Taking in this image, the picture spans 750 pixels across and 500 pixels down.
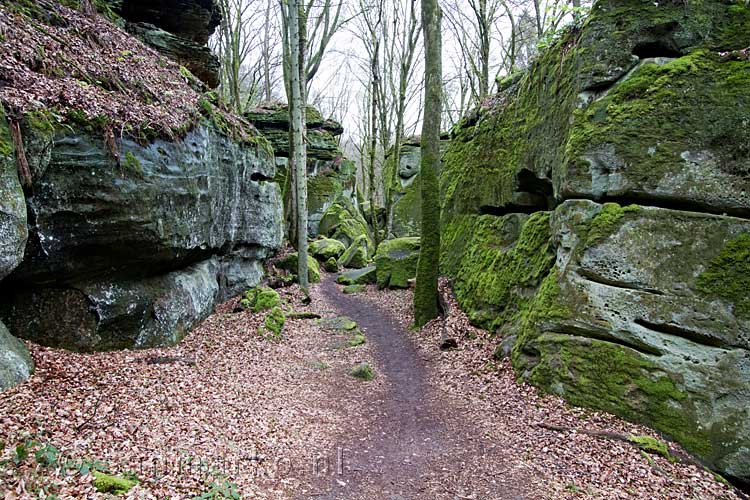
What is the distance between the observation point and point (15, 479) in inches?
134

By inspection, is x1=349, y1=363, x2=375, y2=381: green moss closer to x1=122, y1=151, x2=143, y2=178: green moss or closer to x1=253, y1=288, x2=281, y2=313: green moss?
x1=253, y1=288, x2=281, y2=313: green moss

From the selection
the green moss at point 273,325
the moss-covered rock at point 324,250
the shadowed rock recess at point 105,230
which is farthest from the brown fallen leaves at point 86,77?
the moss-covered rock at point 324,250

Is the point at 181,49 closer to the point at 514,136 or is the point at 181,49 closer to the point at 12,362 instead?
the point at 514,136

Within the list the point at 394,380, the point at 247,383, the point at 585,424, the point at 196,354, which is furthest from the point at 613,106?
the point at 196,354

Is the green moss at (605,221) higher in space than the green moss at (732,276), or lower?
higher

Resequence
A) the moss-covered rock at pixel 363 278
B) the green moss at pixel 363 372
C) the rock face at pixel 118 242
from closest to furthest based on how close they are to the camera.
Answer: the rock face at pixel 118 242 < the green moss at pixel 363 372 < the moss-covered rock at pixel 363 278

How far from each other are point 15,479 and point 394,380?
236 inches

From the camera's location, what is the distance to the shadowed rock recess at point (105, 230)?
17.3 feet

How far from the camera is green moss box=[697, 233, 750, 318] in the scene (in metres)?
5.95

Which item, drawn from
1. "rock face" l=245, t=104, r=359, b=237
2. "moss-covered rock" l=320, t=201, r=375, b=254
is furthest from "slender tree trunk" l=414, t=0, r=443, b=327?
"rock face" l=245, t=104, r=359, b=237

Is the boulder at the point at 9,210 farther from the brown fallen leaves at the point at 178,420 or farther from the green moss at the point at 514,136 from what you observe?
the green moss at the point at 514,136

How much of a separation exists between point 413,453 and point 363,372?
108 inches

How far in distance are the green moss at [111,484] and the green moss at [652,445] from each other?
Result: 618 cm

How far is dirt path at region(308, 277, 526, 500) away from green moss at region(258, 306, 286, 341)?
3.04 metres
